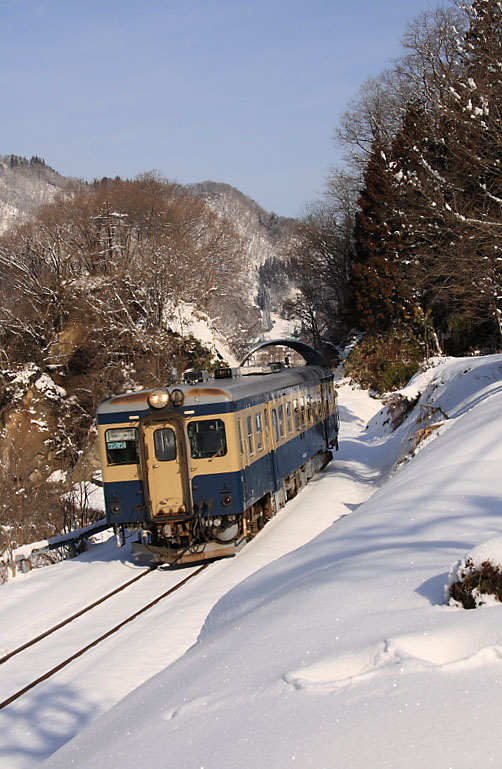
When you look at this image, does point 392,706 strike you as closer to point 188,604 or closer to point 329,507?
point 188,604

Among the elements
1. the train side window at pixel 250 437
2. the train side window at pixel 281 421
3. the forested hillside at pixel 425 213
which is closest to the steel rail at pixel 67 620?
the train side window at pixel 250 437

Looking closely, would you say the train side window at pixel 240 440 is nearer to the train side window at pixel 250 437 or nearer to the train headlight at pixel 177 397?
the train side window at pixel 250 437

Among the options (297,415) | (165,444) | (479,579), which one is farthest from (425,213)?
(479,579)

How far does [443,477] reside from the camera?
9.29 metres

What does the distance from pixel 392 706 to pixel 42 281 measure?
36236 mm

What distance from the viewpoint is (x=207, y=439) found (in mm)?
12359

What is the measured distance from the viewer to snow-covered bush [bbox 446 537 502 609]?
4707 mm

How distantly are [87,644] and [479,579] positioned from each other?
5.93m

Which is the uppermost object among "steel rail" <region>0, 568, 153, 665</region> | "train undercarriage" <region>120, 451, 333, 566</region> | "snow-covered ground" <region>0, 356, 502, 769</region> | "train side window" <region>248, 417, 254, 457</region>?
"train side window" <region>248, 417, 254, 457</region>

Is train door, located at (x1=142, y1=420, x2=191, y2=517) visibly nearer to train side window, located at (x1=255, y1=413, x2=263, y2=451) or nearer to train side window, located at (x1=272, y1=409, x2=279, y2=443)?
train side window, located at (x1=255, y1=413, x2=263, y2=451)

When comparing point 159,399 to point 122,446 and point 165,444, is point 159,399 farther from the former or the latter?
point 122,446

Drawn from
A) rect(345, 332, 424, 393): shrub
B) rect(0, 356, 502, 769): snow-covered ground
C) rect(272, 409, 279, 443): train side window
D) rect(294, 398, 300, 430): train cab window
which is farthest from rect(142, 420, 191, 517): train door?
rect(345, 332, 424, 393): shrub

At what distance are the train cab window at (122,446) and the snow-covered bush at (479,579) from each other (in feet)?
27.8

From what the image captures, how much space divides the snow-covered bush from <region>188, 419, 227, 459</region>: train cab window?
7655mm
